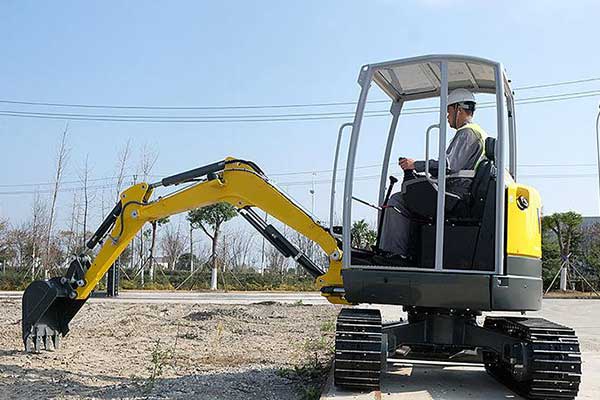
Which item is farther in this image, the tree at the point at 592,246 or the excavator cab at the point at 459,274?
the tree at the point at 592,246

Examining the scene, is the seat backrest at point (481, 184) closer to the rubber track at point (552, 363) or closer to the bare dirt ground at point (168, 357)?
the rubber track at point (552, 363)

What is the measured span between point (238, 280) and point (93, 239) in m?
20.6

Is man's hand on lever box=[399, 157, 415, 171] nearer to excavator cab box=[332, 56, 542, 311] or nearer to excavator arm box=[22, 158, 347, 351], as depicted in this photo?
excavator cab box=[332, 56, 542, 311]

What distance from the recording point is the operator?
17.3 ft

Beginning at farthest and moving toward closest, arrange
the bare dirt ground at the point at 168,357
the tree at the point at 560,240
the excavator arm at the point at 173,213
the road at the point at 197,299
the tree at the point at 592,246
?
1. the tree at the point at 592,246
2. the tree at the point at 560,240
3. the road at the point at 197,299
4. the excavator arm at the point at 173,213
5. the bare dirt ground at the point at 168,357

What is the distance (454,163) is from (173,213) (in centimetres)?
329

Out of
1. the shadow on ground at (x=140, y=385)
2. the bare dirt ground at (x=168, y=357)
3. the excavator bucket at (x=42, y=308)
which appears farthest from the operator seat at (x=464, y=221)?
the excavator bucket at (x=42, y=308)

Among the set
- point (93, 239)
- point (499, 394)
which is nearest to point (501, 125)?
point (499, 394)

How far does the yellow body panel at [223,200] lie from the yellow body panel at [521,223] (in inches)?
70.2

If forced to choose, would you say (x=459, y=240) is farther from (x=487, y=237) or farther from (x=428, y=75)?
(x=428, y=75)

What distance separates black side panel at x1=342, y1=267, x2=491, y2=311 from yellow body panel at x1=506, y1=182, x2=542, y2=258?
1.10 ft

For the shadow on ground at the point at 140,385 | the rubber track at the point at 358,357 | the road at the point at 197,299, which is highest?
the rubber track at the point at 358,357

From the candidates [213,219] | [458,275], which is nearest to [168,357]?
[458,275]

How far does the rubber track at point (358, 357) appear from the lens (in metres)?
5.07
